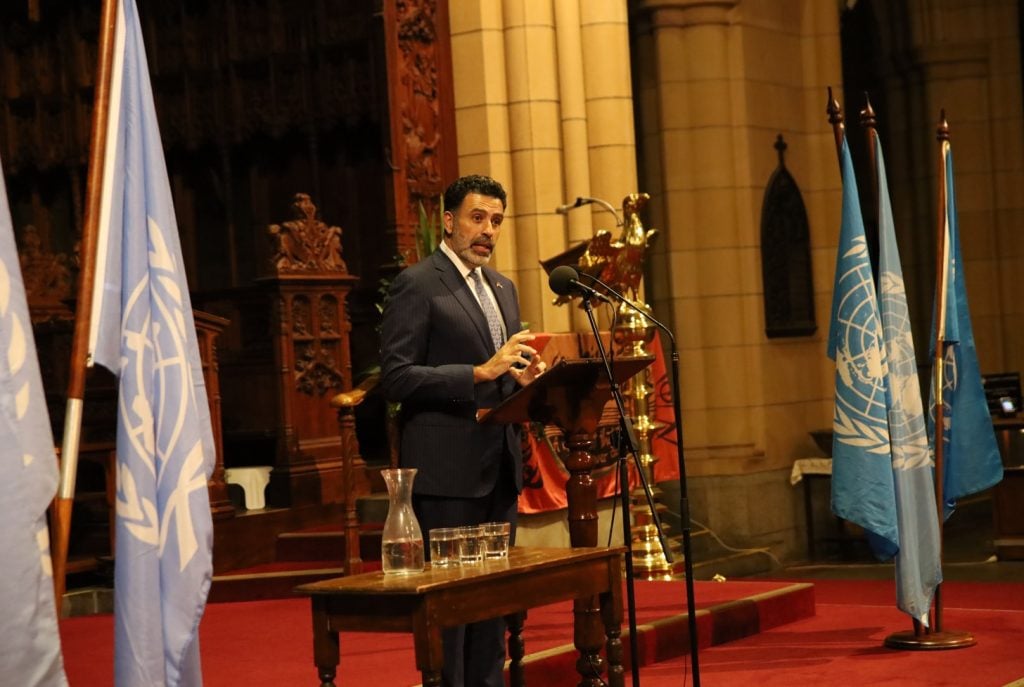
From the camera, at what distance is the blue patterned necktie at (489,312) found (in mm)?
4254

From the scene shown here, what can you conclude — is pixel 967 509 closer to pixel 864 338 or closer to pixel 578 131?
pixel 578 131

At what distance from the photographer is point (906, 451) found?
5.71 metres

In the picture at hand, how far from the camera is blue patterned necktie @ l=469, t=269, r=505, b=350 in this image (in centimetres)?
425

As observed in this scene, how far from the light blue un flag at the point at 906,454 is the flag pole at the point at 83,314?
3.35 m

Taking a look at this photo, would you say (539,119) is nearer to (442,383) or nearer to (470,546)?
(442,383)

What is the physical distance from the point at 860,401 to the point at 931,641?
911 mm

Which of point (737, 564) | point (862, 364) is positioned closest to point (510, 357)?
point (862, 364)

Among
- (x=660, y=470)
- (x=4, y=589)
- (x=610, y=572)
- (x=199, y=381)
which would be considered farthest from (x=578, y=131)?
(x=4, y=589)

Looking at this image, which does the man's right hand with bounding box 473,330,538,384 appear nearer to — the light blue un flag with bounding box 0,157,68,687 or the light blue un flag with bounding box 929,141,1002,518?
the light blue un flag with bounding box 0,157,68,687

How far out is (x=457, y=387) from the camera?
4.02 metres

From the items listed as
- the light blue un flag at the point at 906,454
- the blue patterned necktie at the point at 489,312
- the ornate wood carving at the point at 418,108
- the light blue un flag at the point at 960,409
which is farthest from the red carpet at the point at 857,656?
the ornate wood carving at the point at 418,108

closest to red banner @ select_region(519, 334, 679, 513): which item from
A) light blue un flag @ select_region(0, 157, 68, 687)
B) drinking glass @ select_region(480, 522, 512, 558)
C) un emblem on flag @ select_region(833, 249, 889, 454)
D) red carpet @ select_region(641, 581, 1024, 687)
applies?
red carpet @ select_region(641, 581, 1024, 687)

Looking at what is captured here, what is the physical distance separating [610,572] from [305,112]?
21.3ft

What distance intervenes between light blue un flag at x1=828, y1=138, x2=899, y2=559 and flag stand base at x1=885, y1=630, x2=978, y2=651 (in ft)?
1.19
